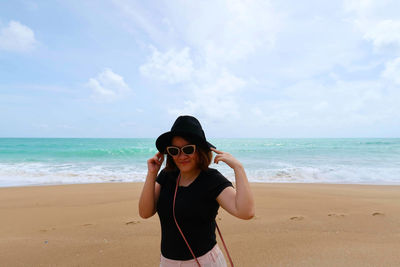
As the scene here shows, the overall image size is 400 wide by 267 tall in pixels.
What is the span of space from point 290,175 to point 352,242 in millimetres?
8604

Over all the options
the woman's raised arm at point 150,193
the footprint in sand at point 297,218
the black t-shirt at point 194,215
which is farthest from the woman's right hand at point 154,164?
the footprint in sand at point 297,218

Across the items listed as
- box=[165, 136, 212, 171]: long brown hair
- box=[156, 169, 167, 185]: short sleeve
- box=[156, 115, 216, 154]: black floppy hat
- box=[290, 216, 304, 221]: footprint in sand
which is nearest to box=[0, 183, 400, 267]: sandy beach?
box=[290, 216, 304, 221]: footprint in sand

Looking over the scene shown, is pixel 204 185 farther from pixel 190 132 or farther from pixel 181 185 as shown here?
pixel 190 132

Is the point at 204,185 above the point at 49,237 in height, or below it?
above

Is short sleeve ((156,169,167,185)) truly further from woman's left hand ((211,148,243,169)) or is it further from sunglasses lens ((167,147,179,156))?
woman's left hand ((211,148,243,169))

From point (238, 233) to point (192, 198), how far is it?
9.94ft

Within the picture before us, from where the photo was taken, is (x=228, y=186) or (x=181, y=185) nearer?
(x=228, y=186)

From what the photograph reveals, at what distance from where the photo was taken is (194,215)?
146 cm

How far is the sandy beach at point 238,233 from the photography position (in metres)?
3.27

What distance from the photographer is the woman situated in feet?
4.72

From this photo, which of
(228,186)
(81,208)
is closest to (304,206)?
(228,186)

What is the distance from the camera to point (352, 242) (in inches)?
144

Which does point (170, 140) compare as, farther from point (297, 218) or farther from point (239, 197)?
point (297, 218)

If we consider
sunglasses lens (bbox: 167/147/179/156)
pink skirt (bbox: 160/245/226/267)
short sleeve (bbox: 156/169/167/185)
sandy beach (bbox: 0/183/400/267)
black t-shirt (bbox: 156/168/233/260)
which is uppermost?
sunglasses lens (bbox: 167/147/179/156)
